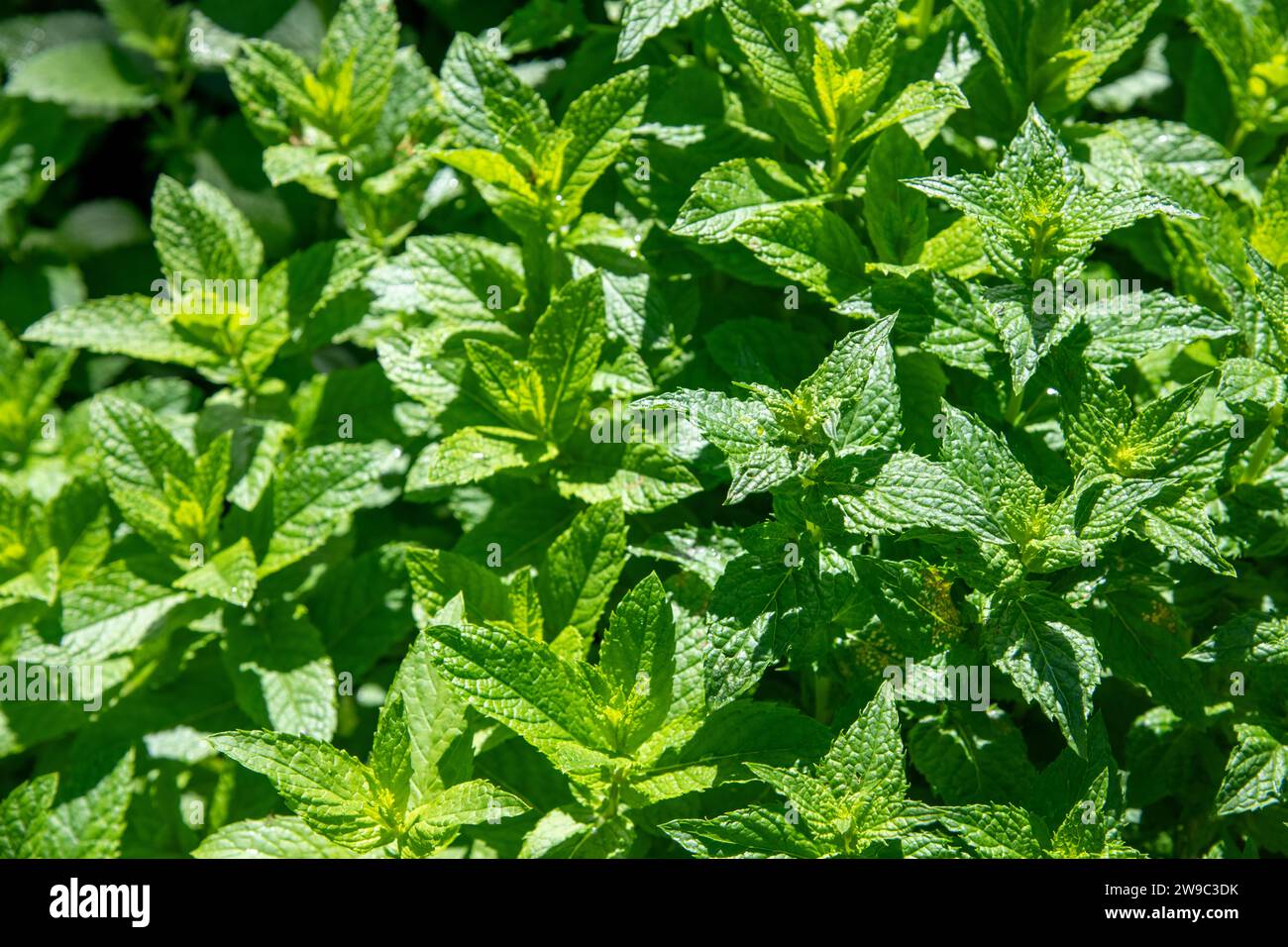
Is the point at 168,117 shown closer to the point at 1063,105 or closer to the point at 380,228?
the point at 380,228

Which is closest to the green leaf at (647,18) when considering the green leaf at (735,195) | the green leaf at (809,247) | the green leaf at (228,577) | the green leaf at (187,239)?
the green leaf at (735,195)

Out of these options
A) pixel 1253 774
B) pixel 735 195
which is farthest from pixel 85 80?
pixel 1253 774

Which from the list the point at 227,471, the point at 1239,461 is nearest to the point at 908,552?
the point at 1239,461

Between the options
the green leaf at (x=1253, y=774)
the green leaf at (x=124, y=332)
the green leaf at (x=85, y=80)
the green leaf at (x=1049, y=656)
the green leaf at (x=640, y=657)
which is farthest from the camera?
the green leaf at (x=85, y=80)

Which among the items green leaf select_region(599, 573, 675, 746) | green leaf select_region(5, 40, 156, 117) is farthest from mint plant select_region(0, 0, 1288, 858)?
green leaf select_region(5, 40, 156, 117)

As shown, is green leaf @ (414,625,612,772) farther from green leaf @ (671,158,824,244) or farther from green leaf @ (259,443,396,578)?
green leaf @ (671,158,824,244)

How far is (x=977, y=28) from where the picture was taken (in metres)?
2.22

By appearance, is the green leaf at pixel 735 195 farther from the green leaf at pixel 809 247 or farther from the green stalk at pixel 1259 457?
the green stalk at pixel 1259 457

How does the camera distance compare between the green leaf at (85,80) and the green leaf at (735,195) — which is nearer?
the green leaf at (735,195)

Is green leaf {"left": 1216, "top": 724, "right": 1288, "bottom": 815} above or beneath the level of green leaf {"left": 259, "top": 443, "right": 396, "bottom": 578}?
beneath

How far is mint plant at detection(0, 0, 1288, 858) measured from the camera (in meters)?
1.81

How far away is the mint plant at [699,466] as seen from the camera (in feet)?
5.93

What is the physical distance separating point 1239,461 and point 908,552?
26.4 inches

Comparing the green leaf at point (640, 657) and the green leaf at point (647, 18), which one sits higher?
the green leaf at point (647, 18)
